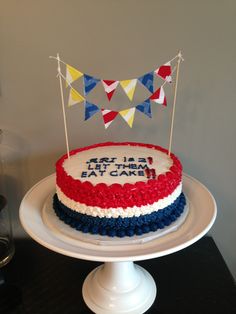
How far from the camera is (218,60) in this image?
1.02m

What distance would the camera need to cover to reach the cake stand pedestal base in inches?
36.7

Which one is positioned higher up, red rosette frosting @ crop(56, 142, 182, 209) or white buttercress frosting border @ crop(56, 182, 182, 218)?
red rosette frosting @ crop(56, 142, 182, 209)

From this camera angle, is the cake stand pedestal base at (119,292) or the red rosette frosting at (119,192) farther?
the cake stand pedestal base at (119,292)

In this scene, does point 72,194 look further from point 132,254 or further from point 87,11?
point 87,11

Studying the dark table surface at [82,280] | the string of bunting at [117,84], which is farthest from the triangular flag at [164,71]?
the dark table surface at [82,280]

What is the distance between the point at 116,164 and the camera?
0.89 meters

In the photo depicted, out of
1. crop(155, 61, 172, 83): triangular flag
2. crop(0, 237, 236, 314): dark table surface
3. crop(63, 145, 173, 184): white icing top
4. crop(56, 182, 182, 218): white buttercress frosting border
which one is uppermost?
crop(155, 61, 172, 83): triangular flag

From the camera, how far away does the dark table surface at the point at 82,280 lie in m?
0.96

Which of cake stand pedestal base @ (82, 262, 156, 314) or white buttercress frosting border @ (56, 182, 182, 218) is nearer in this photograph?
white buttercress frosting border @ (56, 182, 182, 218)

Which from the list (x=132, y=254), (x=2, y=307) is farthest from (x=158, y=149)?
(x=2, y=307)

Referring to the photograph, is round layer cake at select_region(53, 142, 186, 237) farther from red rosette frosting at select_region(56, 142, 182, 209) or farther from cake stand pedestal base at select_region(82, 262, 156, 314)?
cake stand pedestal base at select_region(82, 262, 156, 314)

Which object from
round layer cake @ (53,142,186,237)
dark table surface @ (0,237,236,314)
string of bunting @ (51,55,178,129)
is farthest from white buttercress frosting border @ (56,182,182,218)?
dark table surface @ (0,237,236,314)

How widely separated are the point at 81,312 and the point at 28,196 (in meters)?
0.37

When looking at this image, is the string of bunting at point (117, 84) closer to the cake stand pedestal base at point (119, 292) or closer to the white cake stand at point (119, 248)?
the white cake stand at point (119, 248)
